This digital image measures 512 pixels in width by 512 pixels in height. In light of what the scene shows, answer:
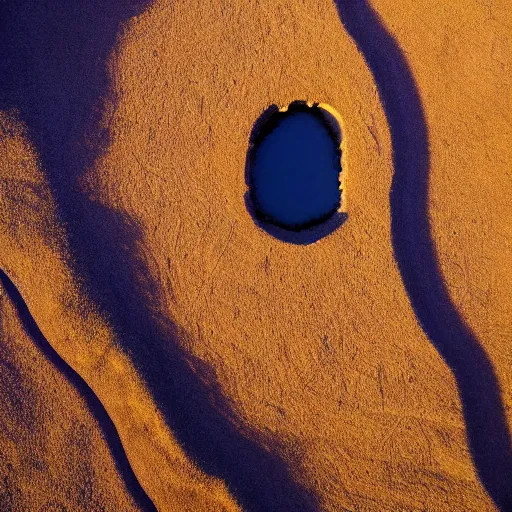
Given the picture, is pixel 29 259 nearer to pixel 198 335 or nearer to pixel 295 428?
pixel 198 335

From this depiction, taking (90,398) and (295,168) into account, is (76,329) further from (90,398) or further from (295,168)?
(295,168)

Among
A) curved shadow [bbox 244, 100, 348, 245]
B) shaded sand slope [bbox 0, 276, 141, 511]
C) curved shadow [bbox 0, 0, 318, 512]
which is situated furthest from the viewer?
curved shadow [bbox 244, 100, 348, 245]

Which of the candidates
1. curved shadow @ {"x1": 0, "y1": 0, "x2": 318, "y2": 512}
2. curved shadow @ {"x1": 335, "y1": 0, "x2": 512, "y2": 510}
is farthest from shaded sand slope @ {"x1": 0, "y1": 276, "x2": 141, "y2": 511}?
curved shadow @ {"x1": 335, "y1": 0, "x2": 512, "y2": 510}

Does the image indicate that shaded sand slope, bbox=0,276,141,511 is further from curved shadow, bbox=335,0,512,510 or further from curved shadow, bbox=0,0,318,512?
curved shadow, bbox=335,0,512,510

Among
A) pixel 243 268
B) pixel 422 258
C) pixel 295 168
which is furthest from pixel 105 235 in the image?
pixel 422 258

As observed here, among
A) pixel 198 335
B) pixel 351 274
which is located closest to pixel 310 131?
pixel 351 274

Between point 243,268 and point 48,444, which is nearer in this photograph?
point 48,444
